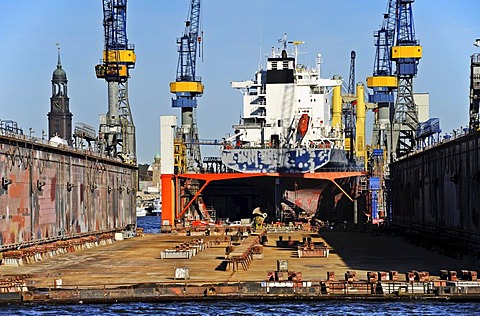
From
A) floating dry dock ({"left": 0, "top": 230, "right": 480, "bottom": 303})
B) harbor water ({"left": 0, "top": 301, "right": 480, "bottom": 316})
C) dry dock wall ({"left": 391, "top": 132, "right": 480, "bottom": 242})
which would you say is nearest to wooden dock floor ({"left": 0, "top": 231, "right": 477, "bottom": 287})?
floating dry dock ({"left": 0, "top": 230, "right": 480, "bottom": 303})

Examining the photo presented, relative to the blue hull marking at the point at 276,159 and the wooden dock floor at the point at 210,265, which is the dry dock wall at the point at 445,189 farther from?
the blue hull marking at the point at 276,159

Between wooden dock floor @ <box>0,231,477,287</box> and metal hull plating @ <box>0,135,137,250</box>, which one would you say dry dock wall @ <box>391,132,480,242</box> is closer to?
wooden dock floor @ <box>0,231,477,287</box>

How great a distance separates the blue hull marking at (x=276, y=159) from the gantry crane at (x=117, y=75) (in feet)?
66.6

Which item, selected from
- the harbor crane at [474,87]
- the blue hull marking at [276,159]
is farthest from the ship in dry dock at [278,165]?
the harbor crane at [474,87]

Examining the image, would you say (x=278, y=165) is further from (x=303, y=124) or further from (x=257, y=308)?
(x=257, y=308)

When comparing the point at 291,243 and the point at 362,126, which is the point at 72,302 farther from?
the point at 362,126

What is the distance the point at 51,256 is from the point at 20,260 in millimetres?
7336

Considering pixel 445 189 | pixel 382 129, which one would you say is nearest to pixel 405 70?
pixel 382 129

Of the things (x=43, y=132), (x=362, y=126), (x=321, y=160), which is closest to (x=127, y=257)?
(x=43, y=132)

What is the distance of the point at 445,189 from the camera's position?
66562 millimetres

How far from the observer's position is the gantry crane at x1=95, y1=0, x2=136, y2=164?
12162 centimetres

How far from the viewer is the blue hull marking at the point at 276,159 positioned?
104 meters

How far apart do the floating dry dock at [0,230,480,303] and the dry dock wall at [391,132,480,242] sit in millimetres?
2343

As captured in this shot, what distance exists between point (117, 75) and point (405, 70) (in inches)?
1328
